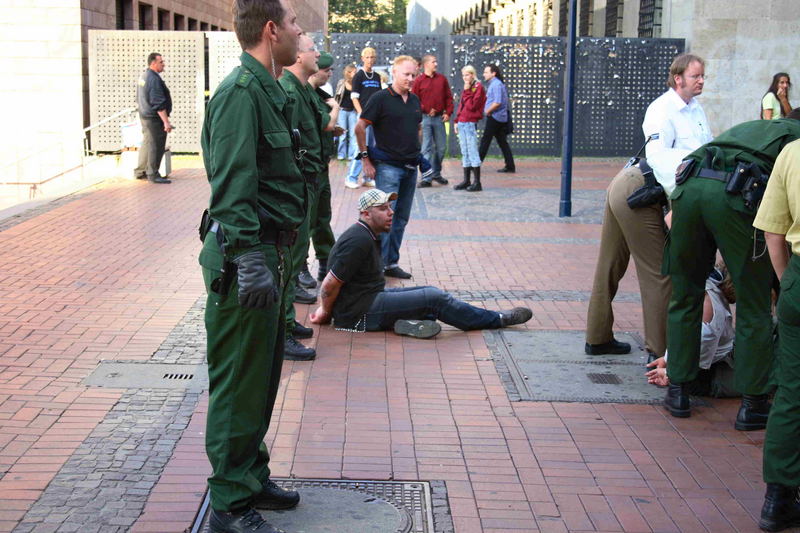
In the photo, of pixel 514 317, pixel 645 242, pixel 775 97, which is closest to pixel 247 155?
pixel 645 242

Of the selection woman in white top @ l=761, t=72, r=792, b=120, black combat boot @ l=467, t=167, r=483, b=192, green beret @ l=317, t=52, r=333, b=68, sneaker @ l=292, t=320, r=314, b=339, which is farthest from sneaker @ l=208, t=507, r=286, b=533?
woman in white top @ l=761, t=72, r=792, b=120

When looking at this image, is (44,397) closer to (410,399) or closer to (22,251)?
(410,399)

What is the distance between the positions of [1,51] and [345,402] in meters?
18.2

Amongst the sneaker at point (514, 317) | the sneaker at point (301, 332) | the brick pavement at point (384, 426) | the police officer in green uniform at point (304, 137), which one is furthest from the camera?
the sneaker at point (514, 317)

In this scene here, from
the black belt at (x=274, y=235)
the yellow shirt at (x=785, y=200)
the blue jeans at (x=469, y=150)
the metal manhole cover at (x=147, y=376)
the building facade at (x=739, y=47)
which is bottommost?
the metal manhole cover at (x=147, y=376)

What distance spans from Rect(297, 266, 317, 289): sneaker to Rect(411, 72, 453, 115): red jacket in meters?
8.46

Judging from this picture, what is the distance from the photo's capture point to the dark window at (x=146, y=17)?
27438 millimetres

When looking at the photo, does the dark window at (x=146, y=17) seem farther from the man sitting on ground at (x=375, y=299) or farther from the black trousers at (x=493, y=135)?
the man sitting on ground at (x=375, y=299)

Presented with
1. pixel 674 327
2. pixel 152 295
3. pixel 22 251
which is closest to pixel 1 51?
pixel 22 251

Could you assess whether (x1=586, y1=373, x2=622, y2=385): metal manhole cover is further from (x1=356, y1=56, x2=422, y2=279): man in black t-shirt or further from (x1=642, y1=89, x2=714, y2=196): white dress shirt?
(x1=356, y1=56, x2=422, y2=279): man in black t-shirt

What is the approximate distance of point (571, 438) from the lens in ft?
17.2

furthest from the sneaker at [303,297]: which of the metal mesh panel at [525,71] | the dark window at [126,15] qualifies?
the dark window at [126,15]

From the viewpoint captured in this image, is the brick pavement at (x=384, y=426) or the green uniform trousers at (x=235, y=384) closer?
the green uniform trousers at (x=235, y=384)

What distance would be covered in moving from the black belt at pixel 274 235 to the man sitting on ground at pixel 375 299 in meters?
3.05
